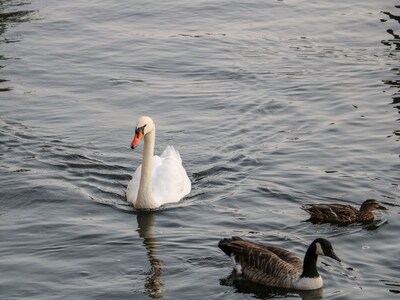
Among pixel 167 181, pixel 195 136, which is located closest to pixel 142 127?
pixel 167 181

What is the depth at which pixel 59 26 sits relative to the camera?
88.6ft

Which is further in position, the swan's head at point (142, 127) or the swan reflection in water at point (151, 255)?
the swan's head at point (142, 127)

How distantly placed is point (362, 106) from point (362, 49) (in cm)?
382

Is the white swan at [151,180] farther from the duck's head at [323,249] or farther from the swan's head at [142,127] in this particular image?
the duck's head at [323,249]

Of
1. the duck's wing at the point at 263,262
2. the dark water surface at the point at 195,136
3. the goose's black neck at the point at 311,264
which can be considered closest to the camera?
the goose's black neck at the point at 311,264

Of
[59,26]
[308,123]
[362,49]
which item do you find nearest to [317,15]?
[362,49]

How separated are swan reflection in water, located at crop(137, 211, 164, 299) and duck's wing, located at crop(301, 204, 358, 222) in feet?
7.23

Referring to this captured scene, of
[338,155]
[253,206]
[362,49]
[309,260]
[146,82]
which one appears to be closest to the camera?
[309,260]

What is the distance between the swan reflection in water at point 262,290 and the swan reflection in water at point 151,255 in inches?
31.8

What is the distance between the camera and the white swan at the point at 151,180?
56.0ft

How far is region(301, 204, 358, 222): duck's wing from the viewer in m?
16.0

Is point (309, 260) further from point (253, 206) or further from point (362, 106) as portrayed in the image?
point (362, 106)

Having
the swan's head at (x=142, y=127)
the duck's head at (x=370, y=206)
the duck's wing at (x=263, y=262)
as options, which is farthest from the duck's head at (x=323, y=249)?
the swan's head at (x=142, y=127)

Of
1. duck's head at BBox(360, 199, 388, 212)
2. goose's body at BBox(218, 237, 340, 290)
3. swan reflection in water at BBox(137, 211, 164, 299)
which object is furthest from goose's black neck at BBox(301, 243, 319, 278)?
duck's head at BBox(360, 199, 388, 212)
